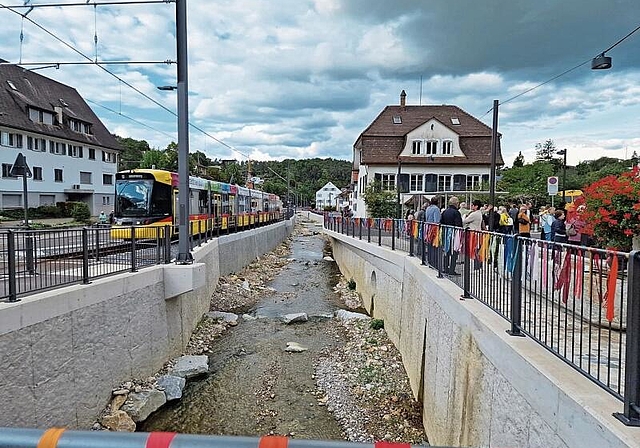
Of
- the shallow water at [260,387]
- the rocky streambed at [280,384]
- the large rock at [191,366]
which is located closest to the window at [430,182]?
the shallow water at [260,387]

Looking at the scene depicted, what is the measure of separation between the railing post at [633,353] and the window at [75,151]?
49.9 m

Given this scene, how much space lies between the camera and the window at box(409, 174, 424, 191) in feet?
138

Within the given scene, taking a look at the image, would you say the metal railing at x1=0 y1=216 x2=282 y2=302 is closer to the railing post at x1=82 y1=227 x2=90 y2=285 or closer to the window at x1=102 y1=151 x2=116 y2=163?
the railing post at x1=82 y1=227 x2=90 y2=285

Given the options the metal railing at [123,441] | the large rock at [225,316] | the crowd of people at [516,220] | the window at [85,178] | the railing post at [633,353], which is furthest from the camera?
the window at [85,178]

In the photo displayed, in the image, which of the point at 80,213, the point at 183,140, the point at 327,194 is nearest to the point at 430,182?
the point at 80,213

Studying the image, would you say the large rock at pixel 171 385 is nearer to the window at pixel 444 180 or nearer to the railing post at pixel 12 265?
the railing post at pixel 12 265

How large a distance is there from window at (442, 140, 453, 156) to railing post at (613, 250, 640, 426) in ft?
133

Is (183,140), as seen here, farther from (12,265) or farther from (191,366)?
(12,265)

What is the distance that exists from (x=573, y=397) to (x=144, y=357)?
9102 millimetres

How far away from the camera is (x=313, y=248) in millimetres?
49844

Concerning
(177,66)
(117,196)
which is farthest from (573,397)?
(117,196)

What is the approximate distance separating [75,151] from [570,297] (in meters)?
50.0

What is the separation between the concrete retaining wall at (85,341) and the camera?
6.35 metres

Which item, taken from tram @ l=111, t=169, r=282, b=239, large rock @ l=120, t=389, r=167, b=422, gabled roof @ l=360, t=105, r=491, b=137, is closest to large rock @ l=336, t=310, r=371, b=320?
tram @ l=111, t=169, r=282, b=239
